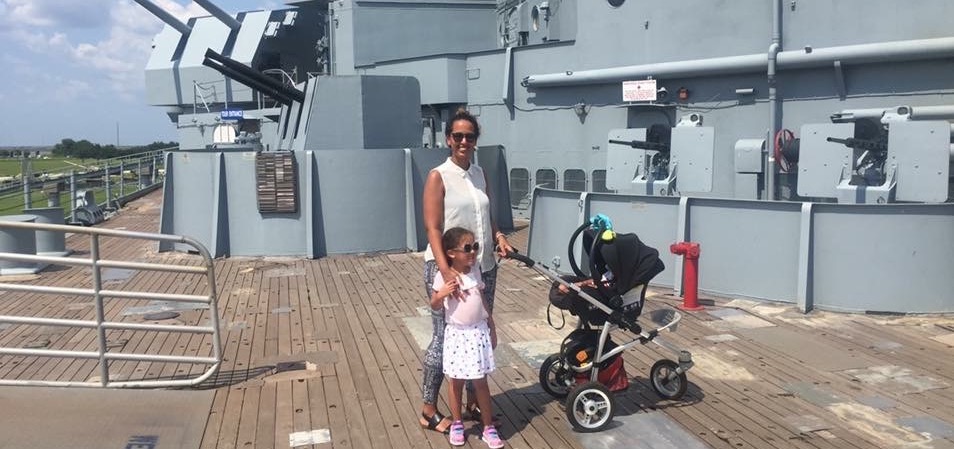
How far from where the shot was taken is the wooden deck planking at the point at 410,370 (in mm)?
4016

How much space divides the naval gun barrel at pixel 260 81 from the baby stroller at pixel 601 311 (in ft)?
29.4

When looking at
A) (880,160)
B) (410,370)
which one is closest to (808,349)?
(410,370)

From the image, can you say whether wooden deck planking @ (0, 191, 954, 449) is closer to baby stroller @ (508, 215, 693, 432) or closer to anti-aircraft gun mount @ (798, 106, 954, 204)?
baby stroller @ (508, 215, 693, 432)

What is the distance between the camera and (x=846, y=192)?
7.90m

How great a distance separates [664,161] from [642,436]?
6921 mm

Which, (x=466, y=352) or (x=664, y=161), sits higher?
(x=664, y=161)

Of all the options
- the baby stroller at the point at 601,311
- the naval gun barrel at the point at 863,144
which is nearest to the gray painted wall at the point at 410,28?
the naval gun barrel at the point at 863,144

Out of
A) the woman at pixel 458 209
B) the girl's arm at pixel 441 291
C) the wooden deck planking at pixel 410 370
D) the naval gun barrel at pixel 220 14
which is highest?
the naval gun barrel at pixel 220 14

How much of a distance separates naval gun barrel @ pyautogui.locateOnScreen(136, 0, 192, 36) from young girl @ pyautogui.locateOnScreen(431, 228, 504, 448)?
23.9 m

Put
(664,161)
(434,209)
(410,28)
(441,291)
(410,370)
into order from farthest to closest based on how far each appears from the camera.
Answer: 1. (410,28)
2. (664,161)
3. (410,370)
4. (434,209)
5. (441,291)

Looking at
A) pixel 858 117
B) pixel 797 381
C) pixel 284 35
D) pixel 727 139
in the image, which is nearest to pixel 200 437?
pixel 797 381

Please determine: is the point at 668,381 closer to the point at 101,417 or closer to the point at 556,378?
the point at 556,378

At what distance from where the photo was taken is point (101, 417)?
13.3 ft

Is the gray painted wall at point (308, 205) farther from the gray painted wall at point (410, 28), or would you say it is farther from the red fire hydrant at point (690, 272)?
the gray painted wall at point (410, 28)
